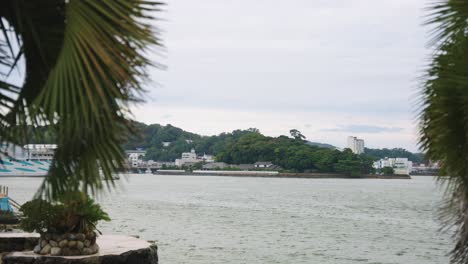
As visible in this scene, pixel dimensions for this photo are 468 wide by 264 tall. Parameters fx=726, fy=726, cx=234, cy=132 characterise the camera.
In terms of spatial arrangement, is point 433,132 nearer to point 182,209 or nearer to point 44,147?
point 44,147

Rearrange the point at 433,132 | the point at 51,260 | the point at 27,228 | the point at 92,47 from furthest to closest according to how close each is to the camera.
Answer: the point at 27,228 < the point at 51,260 < the point at 433,132 < the point at 92,47

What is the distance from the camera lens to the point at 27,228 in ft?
47.1

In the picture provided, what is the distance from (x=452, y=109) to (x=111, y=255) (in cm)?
1025

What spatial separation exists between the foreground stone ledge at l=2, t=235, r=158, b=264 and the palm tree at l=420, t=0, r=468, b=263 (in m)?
9.57

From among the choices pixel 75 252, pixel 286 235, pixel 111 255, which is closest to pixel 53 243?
pixel 75 252

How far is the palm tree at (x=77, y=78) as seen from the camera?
4117 mm

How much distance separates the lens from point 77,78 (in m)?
4.09

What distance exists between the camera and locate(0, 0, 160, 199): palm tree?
4.12 metres

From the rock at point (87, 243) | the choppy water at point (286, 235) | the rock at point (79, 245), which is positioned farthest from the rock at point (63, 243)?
the choppy water at point (286, 235)

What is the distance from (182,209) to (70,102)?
2818 inches

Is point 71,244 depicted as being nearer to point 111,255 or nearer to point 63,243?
point 63,243

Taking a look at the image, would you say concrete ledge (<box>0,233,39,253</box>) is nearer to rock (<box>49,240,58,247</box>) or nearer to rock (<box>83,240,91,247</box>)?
rock (<box>49,240,58,247</box>)

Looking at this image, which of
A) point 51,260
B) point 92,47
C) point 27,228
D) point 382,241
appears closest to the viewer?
point 92,47

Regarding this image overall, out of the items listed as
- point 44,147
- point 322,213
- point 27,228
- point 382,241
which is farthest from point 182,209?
point 44,147
